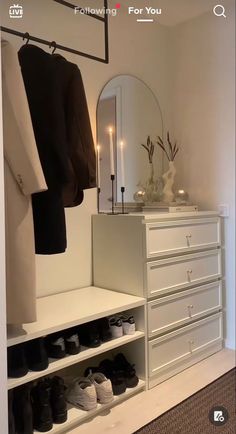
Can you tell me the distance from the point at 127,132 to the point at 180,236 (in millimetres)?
824

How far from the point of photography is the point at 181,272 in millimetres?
2285

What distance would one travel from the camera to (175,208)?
2400 millimetres

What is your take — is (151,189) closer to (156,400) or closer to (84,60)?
(84,60)

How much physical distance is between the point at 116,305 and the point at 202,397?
0.68 m

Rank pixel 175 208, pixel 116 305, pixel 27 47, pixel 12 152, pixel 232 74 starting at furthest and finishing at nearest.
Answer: pixel 232 74
pixel 175 208
pixel 116 305
pixel 27 47
pixel 12 152

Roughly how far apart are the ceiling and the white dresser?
1.39 metres

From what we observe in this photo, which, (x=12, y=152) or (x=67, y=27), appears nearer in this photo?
(x=12, y=152)

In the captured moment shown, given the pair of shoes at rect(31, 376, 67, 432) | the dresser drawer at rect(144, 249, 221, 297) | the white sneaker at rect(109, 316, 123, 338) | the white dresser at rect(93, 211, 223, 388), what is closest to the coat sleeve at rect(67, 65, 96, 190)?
the white dresser at rect(93, 211, 223, 388)

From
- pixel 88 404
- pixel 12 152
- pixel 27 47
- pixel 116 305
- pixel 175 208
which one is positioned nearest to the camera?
pixel 12 152

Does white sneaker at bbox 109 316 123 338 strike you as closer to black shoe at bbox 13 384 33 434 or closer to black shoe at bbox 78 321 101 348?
black shoe at bbox 78 321 101 348

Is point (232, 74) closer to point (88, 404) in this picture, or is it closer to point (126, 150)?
point (126, 150)

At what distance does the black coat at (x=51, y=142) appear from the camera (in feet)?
4.92

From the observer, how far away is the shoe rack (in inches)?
62.7

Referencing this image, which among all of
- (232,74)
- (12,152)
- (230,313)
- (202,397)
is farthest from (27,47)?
(230,313)
